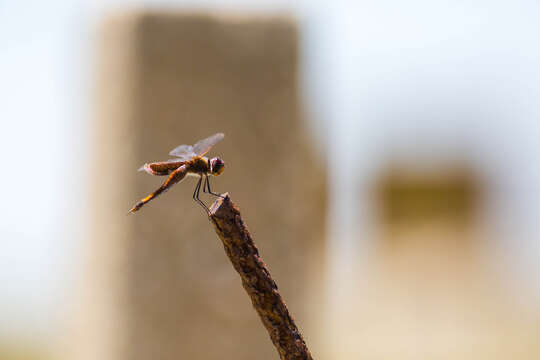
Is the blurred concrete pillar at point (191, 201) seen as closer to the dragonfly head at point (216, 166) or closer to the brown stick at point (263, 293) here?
the dragonfly head at point (216, 166)

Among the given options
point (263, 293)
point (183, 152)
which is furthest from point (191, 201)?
point (263, 293)

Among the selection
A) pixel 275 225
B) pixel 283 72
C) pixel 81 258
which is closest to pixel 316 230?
pixel 275 225

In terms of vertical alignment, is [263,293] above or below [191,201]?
above

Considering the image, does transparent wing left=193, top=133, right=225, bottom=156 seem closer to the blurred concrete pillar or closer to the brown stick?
the brown stick

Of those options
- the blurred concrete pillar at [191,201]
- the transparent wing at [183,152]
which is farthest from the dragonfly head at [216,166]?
the blurred concrete pillar at [191,201]

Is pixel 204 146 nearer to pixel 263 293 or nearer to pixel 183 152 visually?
pixel 183 152
